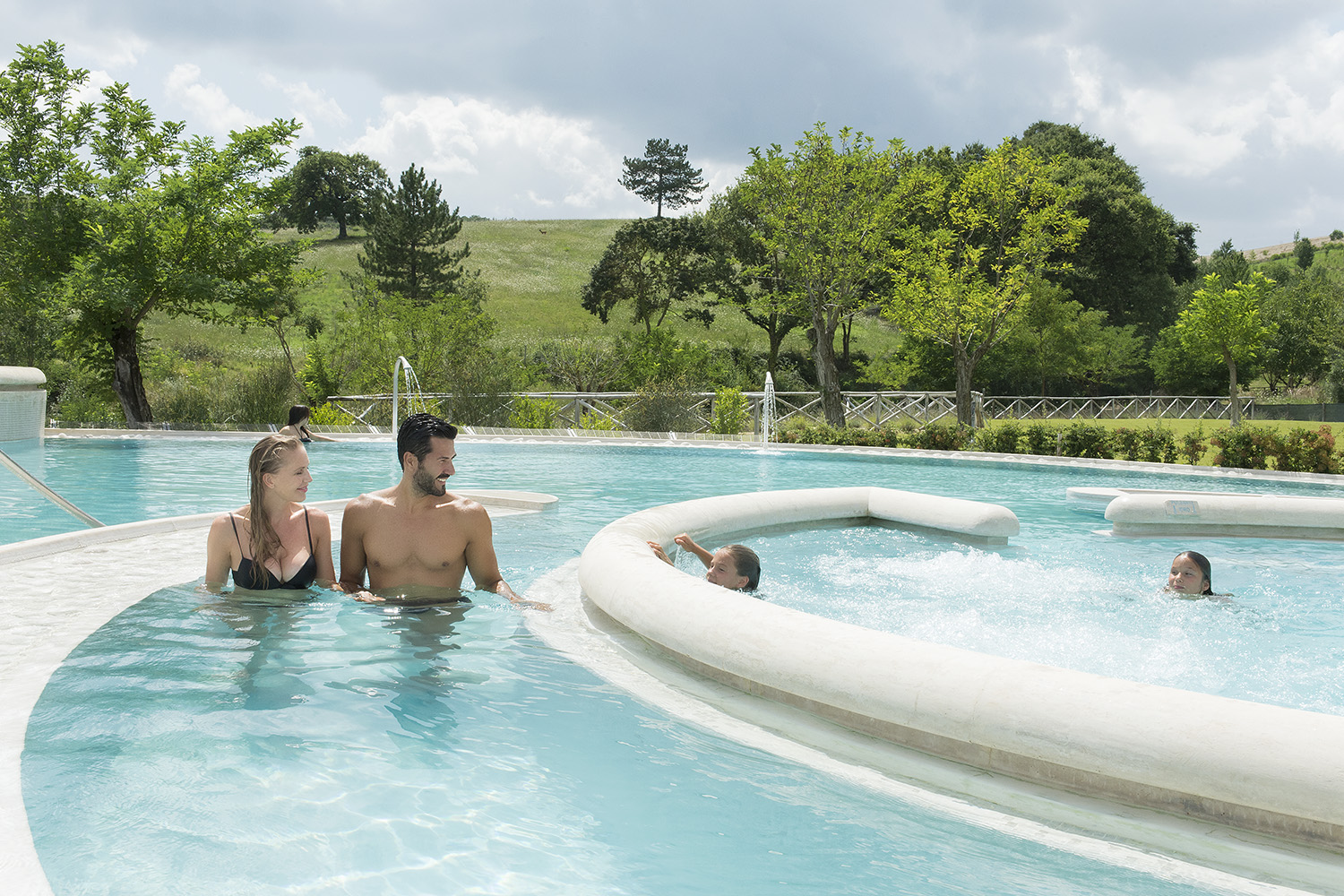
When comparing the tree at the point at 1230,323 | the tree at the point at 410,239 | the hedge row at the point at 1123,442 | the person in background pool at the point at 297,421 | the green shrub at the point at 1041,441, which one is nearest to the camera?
the person in background pool at the point at 297,421

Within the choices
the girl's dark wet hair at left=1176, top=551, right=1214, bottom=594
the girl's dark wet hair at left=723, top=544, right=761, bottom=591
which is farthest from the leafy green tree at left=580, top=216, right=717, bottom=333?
the girl's dark wet hair at left=723, top=544, right=761, bottom=591

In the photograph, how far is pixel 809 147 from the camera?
1048 inches

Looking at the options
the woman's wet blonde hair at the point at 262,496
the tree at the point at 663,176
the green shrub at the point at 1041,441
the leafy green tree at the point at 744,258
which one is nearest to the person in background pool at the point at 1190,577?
the woman's wet blonde hair at the point at 262,496

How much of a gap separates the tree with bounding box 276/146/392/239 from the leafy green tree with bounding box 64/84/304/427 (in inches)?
2185

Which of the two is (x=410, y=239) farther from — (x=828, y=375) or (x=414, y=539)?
(x=414, y=539)

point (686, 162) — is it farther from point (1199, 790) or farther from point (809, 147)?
point (1199, 790)

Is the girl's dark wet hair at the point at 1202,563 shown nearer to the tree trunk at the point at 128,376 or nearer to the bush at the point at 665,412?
the bush at the point at 665,412

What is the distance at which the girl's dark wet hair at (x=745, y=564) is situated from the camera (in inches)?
239

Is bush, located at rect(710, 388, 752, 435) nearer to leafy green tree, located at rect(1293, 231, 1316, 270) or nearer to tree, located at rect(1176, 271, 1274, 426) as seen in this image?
tree, located at rect(1176, 271, 1274, 426)

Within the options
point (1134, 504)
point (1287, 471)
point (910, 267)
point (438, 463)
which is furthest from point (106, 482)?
point (910, 267)

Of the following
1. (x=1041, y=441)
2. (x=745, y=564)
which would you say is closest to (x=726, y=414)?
(x=1041, y=441)

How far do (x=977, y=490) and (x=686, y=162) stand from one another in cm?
5056

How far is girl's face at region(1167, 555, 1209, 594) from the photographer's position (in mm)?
6832

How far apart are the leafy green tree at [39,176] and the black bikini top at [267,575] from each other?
24.9 m
